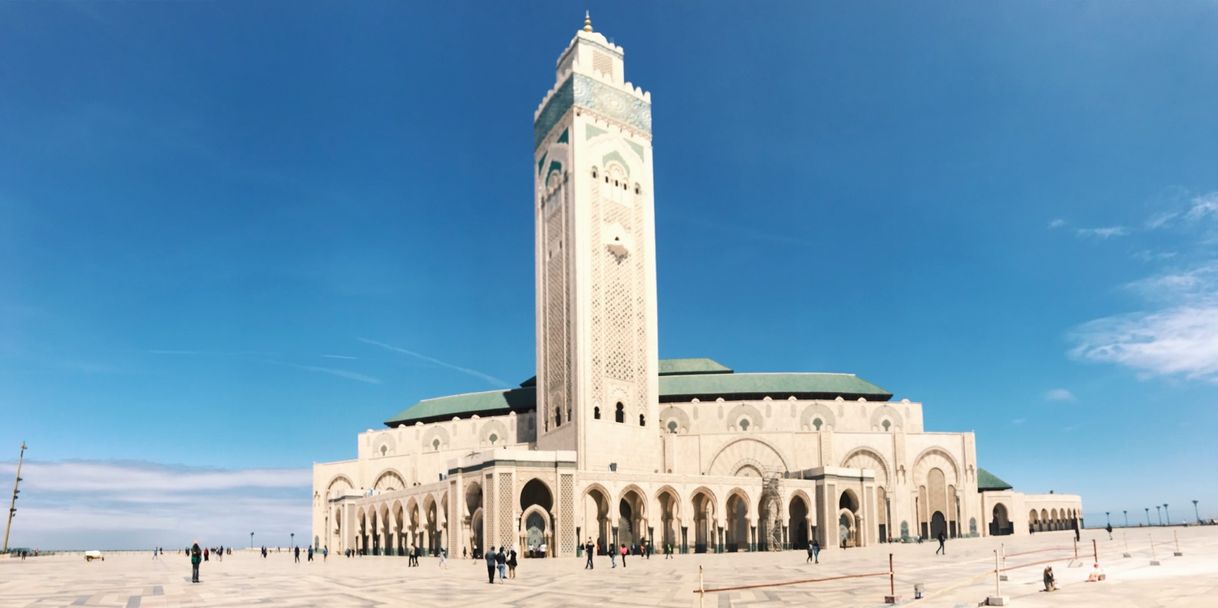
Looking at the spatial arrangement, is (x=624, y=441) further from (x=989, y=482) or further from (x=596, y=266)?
(x=989, y=482)

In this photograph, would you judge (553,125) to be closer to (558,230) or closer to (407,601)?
(558,230)

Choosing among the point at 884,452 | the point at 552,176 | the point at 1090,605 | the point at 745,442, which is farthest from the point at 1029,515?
the point at 1090,605

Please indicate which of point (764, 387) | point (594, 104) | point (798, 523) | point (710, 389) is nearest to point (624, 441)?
point (798, 523)

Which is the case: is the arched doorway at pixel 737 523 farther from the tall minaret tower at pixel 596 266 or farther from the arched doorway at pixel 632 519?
the arched doorway at pixel 632 519

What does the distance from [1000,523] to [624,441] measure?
102 feet

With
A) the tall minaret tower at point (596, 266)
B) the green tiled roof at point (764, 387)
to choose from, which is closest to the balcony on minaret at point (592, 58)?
the tall minaret tower at point (596, 266)

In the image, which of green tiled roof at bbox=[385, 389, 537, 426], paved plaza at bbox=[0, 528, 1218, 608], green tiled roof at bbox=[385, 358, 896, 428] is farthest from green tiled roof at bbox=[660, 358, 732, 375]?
paved plaza at bbox=[0, 528, 1218, 608]

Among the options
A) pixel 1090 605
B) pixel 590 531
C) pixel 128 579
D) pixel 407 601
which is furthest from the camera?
pixel 590 531

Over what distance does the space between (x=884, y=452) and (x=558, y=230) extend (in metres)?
25.1

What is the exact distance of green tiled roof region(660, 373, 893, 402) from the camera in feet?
208

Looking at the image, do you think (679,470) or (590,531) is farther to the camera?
(679,470)

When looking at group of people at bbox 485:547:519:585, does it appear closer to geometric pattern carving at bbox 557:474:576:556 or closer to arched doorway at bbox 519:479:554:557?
geometric pattern carving at bbox 557:474:576:556

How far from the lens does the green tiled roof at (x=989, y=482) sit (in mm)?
71400

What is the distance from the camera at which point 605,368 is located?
171 feet
